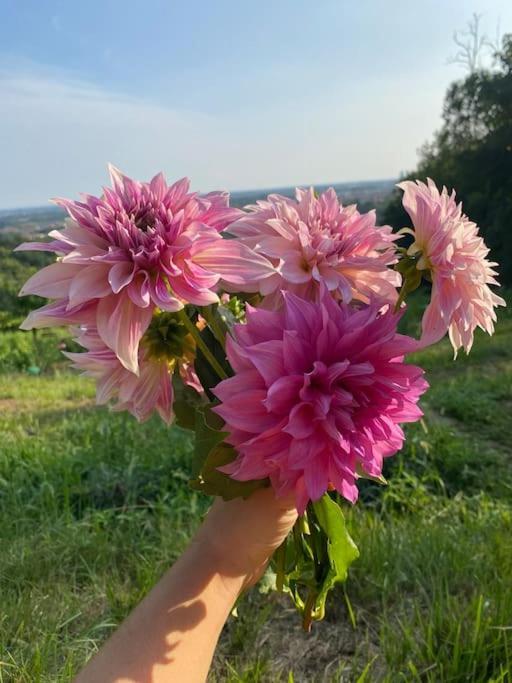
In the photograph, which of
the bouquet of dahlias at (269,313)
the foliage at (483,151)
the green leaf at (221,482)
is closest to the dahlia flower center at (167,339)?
the bouquet of dahlias at (269,313)

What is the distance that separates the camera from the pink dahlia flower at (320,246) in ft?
Answer: 1.83

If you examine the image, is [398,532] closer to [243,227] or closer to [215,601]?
[215,601]

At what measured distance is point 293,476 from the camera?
53cm

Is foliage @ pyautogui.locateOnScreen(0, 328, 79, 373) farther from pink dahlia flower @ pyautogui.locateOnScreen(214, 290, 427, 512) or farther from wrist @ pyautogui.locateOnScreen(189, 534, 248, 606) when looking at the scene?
pink dahlia flower @ pyautogui.locateOnScreen(214, 290, 427, 512)

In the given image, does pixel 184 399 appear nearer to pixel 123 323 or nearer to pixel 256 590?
pixel 123 323

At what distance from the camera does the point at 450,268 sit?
58 centimetres

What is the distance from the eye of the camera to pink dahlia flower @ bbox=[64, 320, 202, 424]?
589 millimetres

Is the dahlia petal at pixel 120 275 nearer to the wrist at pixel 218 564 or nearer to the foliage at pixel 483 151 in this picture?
the wrist at pixel 218 564

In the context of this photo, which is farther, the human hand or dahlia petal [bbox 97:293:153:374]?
the human hand

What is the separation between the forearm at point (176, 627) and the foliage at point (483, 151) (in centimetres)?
817

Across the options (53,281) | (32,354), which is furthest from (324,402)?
(32,354)

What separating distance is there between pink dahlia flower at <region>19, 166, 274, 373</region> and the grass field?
0.81m

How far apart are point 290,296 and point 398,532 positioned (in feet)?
4.64

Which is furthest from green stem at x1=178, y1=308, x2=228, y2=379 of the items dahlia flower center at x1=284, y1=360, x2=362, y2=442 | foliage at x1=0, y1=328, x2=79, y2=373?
foliage at x1=0, y1=328, x2=79, y2=373
